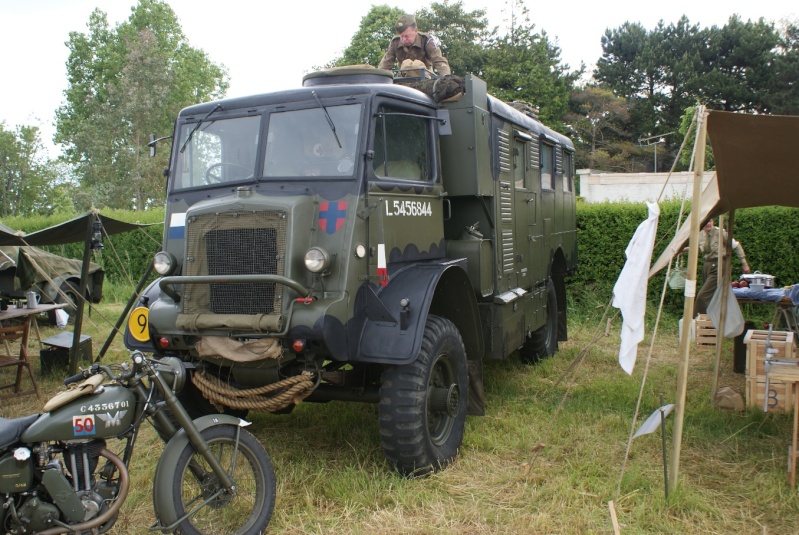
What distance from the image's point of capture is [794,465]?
4078 mm

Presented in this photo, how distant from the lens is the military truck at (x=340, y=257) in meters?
3.97

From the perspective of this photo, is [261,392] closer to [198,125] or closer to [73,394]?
[73,394]

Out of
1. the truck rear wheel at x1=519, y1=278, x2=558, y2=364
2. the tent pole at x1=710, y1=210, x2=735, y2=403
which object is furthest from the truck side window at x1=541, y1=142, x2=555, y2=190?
the tent pole at x1=710, y1=210, x2=735, y2=403

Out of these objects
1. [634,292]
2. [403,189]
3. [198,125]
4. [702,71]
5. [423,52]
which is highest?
[702,71]

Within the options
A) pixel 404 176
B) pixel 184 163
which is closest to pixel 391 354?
pixel 404 176

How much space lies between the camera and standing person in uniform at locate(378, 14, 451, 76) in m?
6.47

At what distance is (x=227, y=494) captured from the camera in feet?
11.4

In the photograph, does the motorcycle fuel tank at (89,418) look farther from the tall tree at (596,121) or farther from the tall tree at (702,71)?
the tall tree at (702,71)

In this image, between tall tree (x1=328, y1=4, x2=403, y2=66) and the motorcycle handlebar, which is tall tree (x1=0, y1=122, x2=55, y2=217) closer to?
tall tree (x1=328, y1=4, x2=403, y2=66)

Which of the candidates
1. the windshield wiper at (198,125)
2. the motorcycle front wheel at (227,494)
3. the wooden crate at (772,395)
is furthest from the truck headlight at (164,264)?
the wooden crate at (772,395)

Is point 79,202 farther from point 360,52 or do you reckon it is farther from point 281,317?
point 281,317

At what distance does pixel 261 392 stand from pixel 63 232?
15.7ft

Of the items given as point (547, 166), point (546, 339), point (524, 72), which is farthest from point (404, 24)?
point (524, 72)

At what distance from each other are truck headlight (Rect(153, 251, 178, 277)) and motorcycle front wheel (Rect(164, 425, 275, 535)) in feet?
4.41
